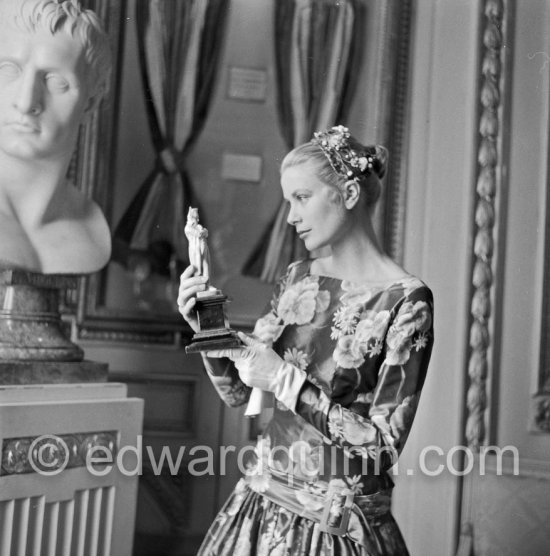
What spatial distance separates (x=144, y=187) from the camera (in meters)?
3.05

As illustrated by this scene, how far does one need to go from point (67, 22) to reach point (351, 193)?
1.11 m

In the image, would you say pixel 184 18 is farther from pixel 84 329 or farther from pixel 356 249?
pixel 356 249

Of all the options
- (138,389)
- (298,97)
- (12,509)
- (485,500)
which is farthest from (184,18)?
(485,500)

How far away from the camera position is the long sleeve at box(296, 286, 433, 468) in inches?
64.2

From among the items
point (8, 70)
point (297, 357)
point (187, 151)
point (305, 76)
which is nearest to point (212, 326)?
point (297, 357)

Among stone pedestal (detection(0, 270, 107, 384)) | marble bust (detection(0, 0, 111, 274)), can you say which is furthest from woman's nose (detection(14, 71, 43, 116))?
stone pedestal (detection(0, 270, 107, 384))

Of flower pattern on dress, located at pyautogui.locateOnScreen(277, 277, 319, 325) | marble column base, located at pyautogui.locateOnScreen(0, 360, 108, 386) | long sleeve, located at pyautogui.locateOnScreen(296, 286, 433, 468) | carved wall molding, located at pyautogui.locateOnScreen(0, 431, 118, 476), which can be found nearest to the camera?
long sleeve, located at pyautogui.locateOnScreen(296, 286, 433, 468)

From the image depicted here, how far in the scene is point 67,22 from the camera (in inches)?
91.0

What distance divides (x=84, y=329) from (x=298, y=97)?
1.29 meters

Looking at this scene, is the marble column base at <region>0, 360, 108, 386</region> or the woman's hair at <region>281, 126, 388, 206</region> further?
the marble column base at <region>0, 360, 108, 386</region>

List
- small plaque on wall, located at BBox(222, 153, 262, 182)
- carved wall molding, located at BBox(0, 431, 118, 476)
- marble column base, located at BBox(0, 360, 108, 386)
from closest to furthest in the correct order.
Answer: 1. carved wall molding, located at BBox(0, 431, 118, 476)
2. marble column base, located at BBox(0, 360, 108, 386)
3. small plaque on wall, located at BBox(222, 153, 262, 182)

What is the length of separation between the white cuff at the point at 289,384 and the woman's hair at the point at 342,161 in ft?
1.45

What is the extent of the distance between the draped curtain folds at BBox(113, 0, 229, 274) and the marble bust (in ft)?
1.83

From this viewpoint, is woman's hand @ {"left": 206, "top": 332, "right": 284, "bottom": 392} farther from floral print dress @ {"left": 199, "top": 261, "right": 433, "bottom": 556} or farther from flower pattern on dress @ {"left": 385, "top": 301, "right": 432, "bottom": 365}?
flower pattern on dress @ {"left": 385, "top": 301, "right": 432, "bottom": 365}
